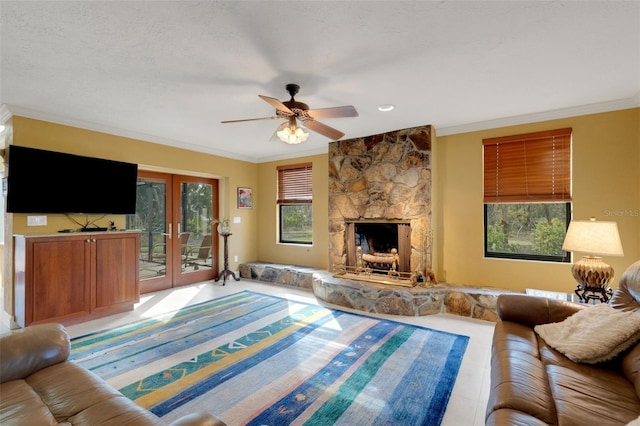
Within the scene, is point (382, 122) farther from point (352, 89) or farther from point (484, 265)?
point (484, 265)

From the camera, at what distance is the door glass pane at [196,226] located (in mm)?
5383

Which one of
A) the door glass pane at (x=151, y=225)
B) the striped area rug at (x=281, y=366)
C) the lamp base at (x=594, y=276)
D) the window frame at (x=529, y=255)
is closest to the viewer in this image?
the striped area rug at (x=281, y=366)

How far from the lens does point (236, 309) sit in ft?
13.0

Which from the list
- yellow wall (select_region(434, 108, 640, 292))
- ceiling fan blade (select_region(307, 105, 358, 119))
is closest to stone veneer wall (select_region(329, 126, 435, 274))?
yellow wall (select_region(434, 108, 640, 292))

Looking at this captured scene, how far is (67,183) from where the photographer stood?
11.9ft

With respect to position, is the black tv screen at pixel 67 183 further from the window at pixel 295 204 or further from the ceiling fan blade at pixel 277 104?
the ceiling fan blade at pixel 277 104

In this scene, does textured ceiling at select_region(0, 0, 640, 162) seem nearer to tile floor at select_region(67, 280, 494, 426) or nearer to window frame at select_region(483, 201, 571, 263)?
window frame at select_region(483, 201, 571, 263)

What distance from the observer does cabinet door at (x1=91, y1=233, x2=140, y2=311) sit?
3.71 meters

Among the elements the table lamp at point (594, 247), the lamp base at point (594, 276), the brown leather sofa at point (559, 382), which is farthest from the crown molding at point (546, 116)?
the brown leather sofa at point (559, 382)

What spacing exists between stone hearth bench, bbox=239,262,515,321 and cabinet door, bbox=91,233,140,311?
2621mm

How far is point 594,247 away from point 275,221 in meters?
4.86

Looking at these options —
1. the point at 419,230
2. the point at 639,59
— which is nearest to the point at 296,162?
the point at 419,230

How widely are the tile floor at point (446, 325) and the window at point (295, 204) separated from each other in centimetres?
114

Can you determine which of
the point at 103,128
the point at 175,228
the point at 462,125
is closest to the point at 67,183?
the point at 103,128
